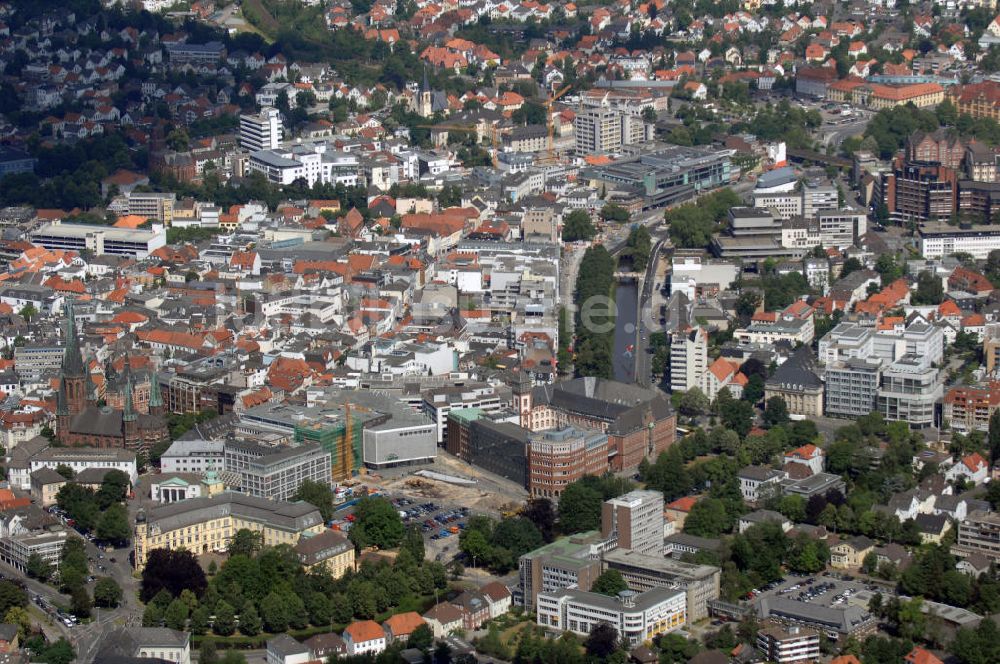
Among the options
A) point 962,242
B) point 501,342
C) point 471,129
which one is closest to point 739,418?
point 501,342

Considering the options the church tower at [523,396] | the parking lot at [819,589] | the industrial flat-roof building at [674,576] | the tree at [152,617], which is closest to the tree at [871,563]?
the parking lot at [819,589]

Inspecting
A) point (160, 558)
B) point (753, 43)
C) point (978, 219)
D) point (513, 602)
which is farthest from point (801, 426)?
point (753, 43)

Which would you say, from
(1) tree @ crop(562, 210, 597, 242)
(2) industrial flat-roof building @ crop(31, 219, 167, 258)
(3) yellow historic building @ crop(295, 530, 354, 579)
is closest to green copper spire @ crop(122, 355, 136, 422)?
(3) yellow historic building @ crop(295, 530, 354, 579)

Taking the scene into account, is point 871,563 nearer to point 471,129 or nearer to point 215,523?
point 215,523

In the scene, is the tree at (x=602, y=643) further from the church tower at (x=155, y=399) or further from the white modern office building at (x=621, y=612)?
the church tower at (x=155, y=399)

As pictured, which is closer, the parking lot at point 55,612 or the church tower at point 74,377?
the parking lot at point 55,612

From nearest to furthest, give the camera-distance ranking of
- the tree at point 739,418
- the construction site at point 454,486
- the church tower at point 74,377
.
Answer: the construction site at point 454,486 → the tree at point 739,418 → the church tower at point 74,377

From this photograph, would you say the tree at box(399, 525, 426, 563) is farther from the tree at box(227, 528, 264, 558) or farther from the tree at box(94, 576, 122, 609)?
the tree at box(94, 576, 122, 609)
